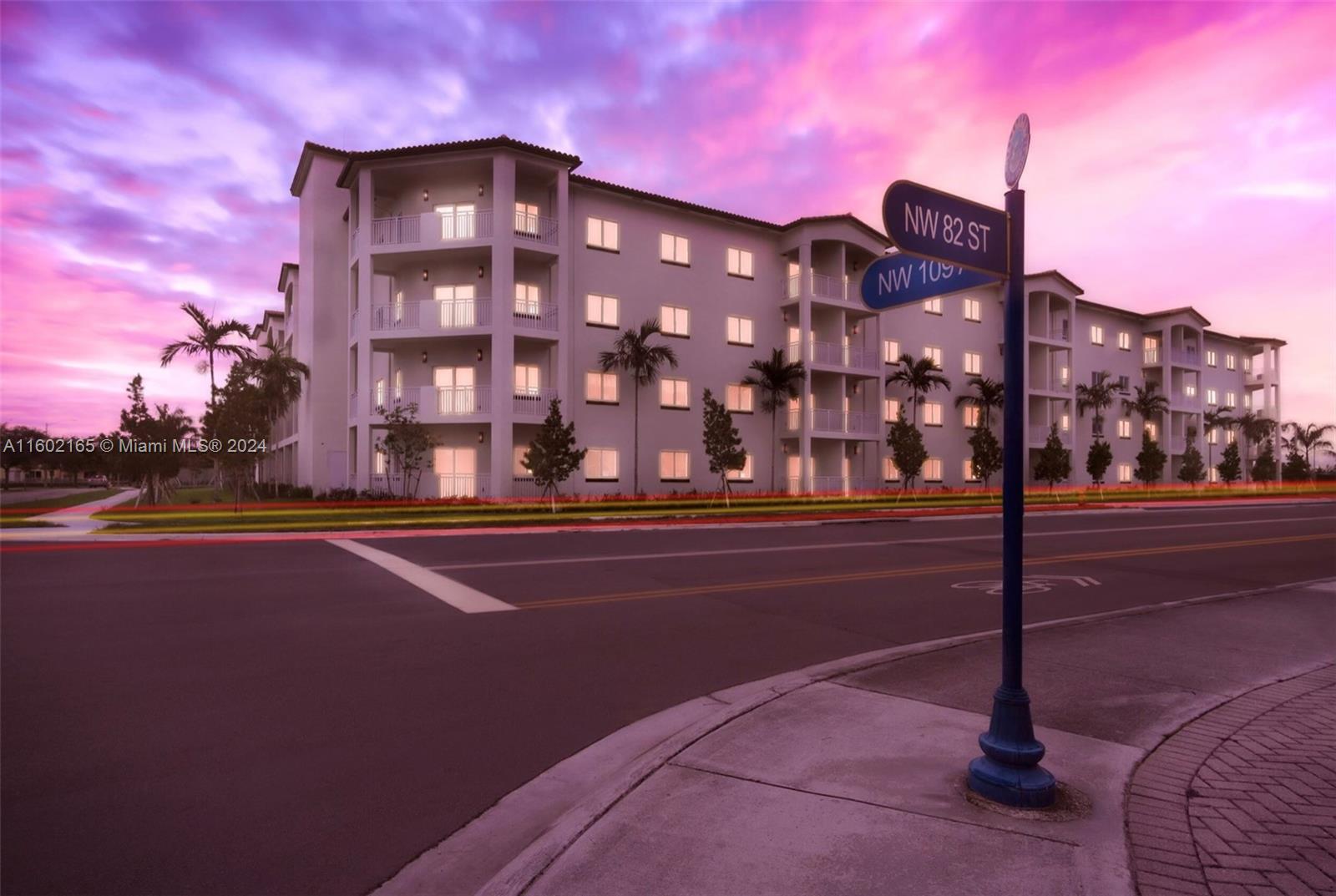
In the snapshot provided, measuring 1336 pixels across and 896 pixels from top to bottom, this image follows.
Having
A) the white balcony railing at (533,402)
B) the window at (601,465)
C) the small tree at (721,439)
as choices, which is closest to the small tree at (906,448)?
the small tree at (721,439)

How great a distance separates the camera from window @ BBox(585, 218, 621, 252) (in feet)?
106

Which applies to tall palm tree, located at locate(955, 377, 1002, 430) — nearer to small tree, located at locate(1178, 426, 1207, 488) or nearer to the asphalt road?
small tree, located at locate(1178, 426, 1207, 488)

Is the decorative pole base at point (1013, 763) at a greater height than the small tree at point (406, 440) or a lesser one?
lesser

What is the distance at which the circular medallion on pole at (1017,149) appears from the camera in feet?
13.7

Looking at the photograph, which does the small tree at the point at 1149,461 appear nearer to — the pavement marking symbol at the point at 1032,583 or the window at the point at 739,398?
the window at the point at 739,398

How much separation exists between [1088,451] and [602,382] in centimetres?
3694

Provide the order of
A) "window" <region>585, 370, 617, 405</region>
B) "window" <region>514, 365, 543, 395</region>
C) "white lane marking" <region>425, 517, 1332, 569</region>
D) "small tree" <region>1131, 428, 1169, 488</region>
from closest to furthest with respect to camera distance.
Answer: "white lane marking" <region>425, 517, 1332, 569</region>
"window" <region>514, 365, 543, 395</region>
"window" <region>585, 370, 617, 405</region>
"small tree" <region>1131, 428, 1169, 488</region>

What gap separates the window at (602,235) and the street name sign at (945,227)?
96.9ft

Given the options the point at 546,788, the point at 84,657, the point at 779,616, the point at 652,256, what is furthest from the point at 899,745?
the point at 652,256

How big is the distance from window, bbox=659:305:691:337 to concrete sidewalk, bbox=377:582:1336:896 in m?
28.5

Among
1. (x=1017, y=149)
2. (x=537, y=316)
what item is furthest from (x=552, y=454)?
(x=1017, y=149)

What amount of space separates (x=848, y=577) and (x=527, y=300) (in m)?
22.4

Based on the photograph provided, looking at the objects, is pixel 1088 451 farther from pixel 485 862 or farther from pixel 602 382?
pixel 485 862

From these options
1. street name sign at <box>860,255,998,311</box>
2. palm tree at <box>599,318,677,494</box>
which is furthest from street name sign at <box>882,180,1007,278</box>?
palm tree at <box>599,318,677,494</box>
